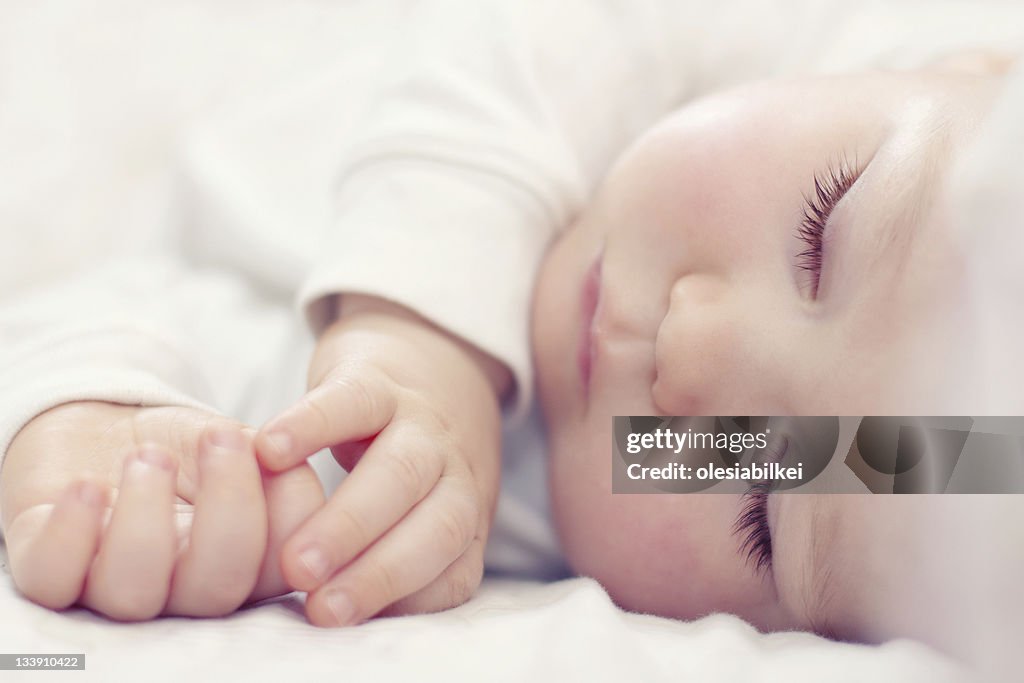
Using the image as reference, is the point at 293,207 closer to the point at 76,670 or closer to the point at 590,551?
the point at 590,551

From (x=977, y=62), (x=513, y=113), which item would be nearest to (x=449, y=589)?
(x=513, y=113)

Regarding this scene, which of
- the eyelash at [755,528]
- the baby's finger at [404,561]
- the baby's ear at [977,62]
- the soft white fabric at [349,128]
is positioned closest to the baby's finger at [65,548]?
the baby's finger at [404,561]

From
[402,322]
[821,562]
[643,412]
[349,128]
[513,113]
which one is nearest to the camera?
[821,562]

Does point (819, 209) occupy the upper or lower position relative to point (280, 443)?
upper

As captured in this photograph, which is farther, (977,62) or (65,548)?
(977,62)

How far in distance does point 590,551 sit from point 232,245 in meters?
0.54

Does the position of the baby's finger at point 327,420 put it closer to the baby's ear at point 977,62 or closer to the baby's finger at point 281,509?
the baby's finger at point 281,509

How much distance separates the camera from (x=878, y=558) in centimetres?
50

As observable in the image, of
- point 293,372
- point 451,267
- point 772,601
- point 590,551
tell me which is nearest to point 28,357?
point 293,372

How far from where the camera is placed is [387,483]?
0.52 meters

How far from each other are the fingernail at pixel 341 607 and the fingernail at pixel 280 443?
0.08 metres

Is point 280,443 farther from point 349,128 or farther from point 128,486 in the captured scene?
point 349,128

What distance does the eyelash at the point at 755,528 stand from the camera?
589 mm

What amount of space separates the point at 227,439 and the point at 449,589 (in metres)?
0.17
